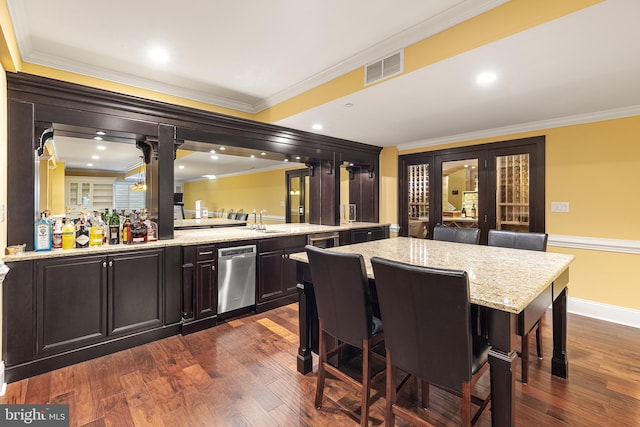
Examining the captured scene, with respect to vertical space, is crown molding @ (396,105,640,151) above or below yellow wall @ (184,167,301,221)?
above

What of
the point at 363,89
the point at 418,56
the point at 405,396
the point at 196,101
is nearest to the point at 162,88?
the point at 196,101

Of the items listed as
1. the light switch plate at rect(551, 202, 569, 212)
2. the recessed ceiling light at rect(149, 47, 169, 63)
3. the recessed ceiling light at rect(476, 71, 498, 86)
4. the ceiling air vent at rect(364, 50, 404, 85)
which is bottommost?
the light switch plate at rect(551, 202, 569, 212)

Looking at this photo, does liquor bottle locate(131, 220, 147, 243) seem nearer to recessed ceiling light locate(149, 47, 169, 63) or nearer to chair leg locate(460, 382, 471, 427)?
recessed ceiling light locate(149, 47, 169, 63)

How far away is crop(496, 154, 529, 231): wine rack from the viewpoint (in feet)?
13.1

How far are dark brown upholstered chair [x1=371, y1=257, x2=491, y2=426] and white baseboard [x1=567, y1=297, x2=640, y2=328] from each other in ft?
9.72

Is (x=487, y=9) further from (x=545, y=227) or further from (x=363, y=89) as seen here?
(x=545, y=227)

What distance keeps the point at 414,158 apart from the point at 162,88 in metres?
3.78

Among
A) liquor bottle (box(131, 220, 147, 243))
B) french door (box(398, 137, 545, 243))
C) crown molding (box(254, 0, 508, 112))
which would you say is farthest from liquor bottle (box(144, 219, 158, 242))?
french door (box(398, 137, 545, 243))

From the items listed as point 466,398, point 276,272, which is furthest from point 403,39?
point 276,272

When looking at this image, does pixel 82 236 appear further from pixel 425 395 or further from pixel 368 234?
pixel 368 234

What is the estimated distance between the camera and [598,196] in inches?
134

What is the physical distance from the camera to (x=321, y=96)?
122 inches

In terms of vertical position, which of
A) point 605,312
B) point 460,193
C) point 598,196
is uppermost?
point 460,193

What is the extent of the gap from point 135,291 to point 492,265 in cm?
283
